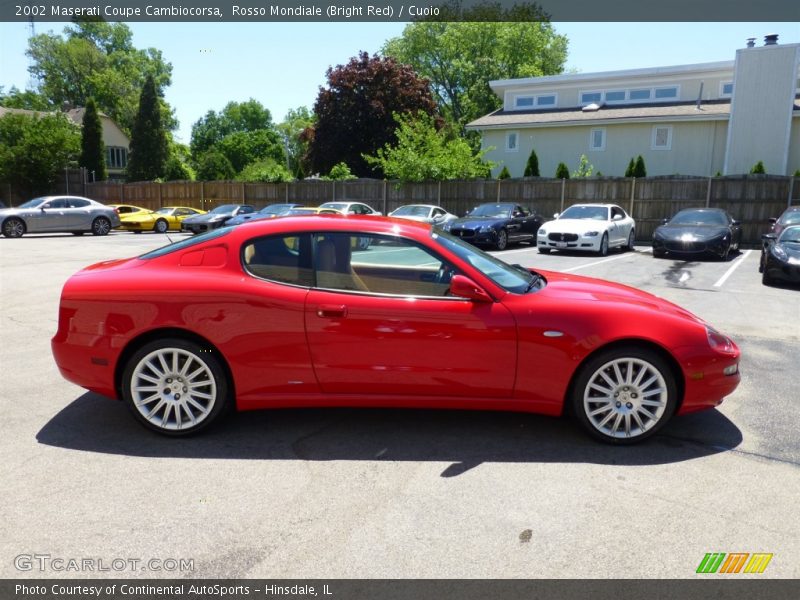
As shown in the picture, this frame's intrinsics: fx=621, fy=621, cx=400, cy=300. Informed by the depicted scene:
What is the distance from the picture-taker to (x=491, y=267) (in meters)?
4.52

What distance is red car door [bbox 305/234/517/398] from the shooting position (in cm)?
400

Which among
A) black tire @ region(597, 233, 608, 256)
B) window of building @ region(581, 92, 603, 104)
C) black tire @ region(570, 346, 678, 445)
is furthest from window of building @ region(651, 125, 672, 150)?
black tire @ region(570, 346, 678, 445)

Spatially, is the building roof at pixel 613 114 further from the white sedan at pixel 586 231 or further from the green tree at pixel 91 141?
the green tree at pixel 91 141

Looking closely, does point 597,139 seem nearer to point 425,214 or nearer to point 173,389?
point 425,214

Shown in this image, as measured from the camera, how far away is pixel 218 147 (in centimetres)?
8700

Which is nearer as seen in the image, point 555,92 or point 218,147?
point 555,92

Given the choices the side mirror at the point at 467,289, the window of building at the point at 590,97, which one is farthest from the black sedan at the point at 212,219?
the side mirror at the point at 467,289

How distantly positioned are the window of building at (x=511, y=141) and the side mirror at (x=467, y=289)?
3059 cm

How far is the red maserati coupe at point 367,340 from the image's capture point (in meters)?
4.02

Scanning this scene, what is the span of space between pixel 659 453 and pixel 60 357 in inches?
161
